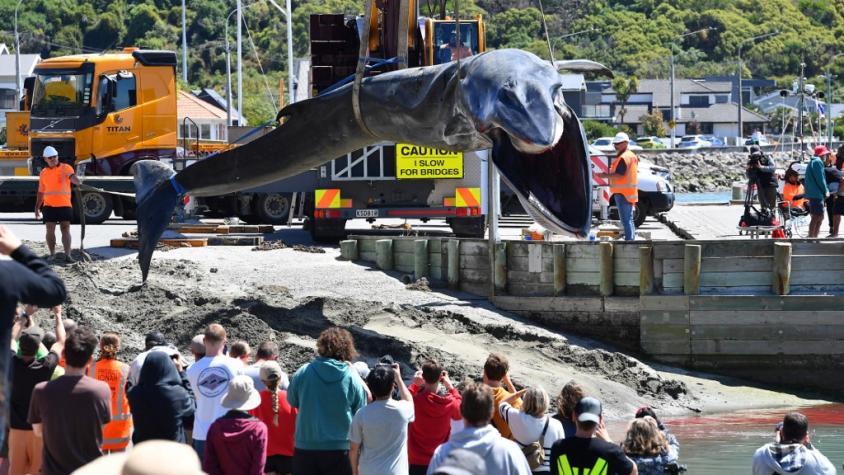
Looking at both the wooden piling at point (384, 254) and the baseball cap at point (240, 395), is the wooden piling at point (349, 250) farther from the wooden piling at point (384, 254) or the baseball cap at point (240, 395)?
the baseball cap at point (240, 395)

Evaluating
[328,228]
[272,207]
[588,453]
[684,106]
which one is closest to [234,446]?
[588,453]

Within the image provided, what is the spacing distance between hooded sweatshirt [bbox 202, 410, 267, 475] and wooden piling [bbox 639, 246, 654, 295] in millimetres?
10791

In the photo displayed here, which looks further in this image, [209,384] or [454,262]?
[454,262]

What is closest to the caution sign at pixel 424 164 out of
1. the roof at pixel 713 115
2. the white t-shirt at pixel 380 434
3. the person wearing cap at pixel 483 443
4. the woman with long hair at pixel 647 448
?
the white t-shirt at pixel 380 434

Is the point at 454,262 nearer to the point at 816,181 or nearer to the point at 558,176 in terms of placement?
the point at 816,181

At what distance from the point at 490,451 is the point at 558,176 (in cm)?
763

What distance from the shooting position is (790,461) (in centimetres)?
812

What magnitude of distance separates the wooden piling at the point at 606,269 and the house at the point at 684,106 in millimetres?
103615

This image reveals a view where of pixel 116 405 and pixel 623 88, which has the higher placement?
pixel 623 88

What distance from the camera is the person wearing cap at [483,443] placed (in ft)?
21.4

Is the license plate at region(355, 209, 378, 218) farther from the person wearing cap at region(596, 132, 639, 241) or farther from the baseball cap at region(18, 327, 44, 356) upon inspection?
the baseball cap at region(18, 327, 44, 356)

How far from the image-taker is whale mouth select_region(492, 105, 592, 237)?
1385cm

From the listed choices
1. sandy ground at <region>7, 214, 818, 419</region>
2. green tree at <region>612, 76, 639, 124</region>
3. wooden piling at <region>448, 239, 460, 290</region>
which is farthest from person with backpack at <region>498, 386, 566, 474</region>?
green tree at <region>612, 76, 639, 124</region>

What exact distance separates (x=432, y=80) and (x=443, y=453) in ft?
29.3
